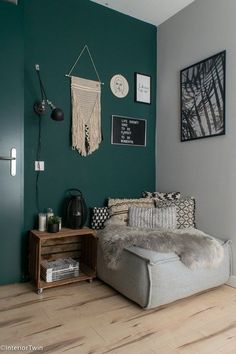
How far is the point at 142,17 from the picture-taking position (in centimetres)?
315

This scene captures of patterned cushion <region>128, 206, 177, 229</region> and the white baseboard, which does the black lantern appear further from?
the white baseboard

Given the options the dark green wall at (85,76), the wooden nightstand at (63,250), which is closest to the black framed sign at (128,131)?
the dark green wall at (85,76)

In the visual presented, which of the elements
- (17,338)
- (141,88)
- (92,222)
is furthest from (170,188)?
(17,338)

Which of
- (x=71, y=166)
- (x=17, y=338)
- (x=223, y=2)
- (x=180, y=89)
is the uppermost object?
(x=223, y=2)

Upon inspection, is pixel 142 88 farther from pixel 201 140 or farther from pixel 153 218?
pixel 153 218

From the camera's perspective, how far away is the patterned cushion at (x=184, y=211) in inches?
106

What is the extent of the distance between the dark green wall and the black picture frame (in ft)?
0.19

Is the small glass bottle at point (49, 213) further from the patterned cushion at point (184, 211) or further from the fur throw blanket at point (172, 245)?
the patterned cushion at point (184, 211)

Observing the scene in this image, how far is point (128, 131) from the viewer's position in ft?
10.3

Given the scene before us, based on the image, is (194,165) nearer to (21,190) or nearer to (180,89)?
(180,89)

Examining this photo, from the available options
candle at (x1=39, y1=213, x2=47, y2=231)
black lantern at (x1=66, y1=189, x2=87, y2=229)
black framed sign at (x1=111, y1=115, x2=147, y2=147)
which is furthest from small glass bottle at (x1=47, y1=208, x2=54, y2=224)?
black framed sign at (x1=111, y1=115, x2=147, y2=147)

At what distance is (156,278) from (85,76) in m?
2.11

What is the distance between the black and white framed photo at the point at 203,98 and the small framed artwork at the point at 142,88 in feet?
1.48

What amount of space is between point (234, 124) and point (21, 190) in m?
1.99
